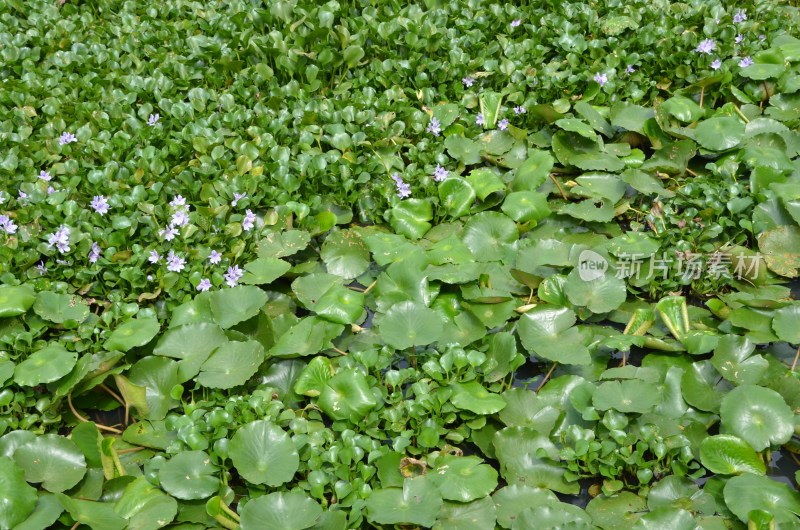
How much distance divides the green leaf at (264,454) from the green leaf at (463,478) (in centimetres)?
43

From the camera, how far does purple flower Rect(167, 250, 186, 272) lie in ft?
10.1

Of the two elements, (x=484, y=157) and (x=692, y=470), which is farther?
(x=484, y=157)

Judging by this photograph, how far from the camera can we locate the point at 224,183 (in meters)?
3.38

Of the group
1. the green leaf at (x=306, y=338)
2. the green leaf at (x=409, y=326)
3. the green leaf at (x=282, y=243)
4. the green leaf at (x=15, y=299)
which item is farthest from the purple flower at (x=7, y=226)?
the green leaf at (x=409, y=326)

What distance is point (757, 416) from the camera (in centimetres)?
244

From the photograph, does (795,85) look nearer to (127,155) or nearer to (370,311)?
(370,311)

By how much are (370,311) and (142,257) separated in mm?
890

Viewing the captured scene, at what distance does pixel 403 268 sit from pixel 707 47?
2196mm

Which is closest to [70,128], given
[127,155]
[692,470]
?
[127,155]

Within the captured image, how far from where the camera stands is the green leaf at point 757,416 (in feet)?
7.83

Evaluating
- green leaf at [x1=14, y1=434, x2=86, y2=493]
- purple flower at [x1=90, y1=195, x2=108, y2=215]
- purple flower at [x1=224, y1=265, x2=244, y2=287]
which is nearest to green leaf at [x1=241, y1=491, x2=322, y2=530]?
green leaf at [x1=14, y1=434, x2=86, y2=493]

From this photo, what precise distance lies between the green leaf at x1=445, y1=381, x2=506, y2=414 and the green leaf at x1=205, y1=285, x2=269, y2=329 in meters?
0.77

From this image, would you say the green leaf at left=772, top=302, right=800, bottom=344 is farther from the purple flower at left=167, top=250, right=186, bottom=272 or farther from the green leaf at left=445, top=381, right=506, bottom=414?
the purple flower at left=167, top=250, right=186, bottom=272

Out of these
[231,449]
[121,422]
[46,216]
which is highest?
[46,216]
